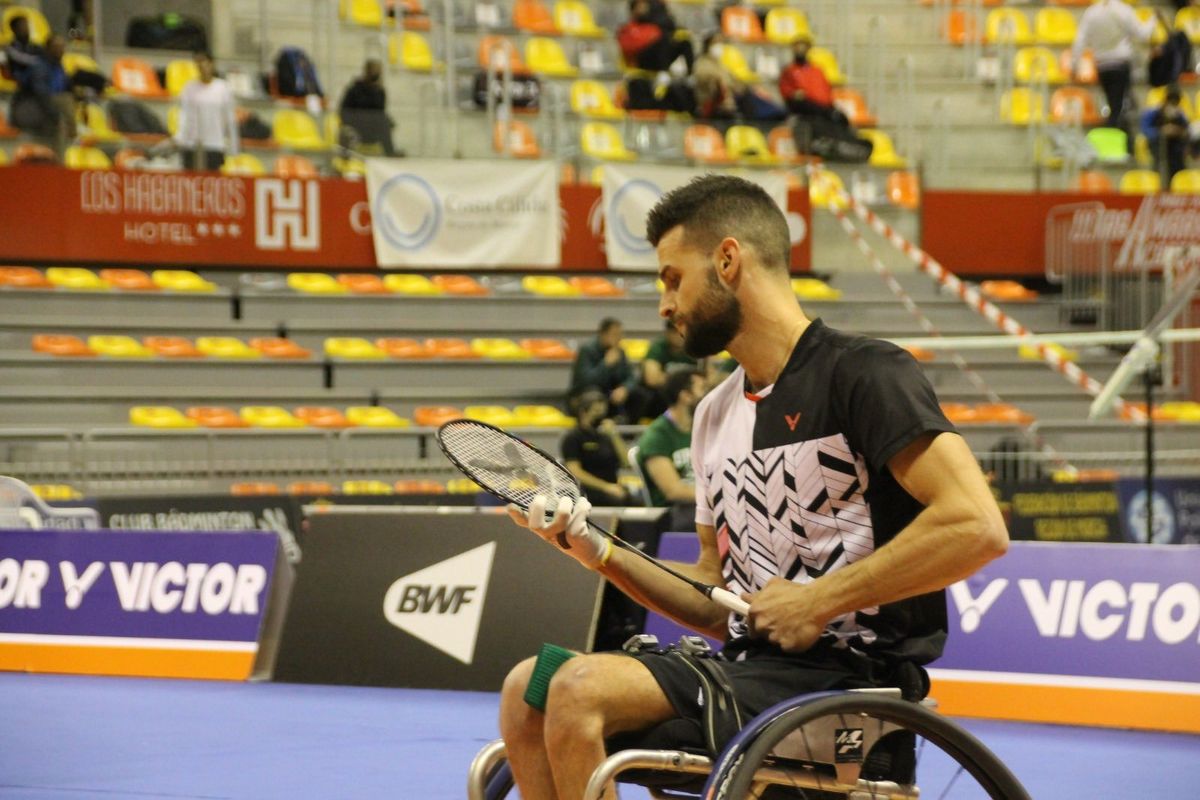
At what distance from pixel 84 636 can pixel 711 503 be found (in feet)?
22.5

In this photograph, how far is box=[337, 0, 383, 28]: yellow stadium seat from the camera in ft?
63.2

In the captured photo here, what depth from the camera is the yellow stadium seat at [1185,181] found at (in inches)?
729

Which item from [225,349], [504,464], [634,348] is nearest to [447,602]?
[504,464]

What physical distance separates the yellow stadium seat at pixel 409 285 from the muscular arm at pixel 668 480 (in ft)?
24.5

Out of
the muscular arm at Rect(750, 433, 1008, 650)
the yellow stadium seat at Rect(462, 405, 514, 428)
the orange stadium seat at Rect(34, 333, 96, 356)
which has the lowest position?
the yellow stadium seat at Rect(462, 405, 514, 428)

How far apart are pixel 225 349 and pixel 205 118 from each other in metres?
2.28

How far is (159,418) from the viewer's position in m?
14.5

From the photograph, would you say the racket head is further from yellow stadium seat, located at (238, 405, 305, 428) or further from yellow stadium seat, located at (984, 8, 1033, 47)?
yellow stadium seat, located at (984, 8, 1033, 47)

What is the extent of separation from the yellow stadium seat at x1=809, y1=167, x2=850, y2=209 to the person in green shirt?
27.2ft

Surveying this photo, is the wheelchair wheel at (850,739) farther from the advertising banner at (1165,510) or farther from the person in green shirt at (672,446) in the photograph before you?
the advertising banner at (1165,510)

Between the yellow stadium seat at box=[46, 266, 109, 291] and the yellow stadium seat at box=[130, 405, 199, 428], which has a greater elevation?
the yellow stadium seat at box=[46, 266, 109, 291]

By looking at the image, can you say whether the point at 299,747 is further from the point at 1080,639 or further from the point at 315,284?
the point at 315,284

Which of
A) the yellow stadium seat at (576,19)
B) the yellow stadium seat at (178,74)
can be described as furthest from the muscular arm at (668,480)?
the yellow stadium seat at (576,19)

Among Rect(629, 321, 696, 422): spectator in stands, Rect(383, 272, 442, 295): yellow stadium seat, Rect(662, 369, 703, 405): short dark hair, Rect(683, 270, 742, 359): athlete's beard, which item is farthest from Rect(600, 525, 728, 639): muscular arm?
Rect(383, 272, 442, 295): yellow stadium seat
